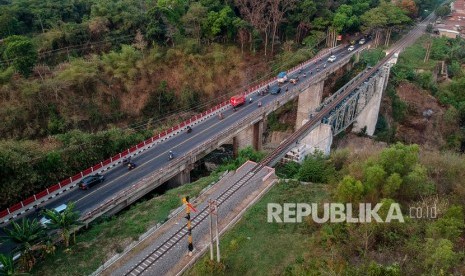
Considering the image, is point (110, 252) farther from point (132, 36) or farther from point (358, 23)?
point (358, 23)

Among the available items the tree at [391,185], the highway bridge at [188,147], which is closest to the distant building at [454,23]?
the highway bridge at [188,147]

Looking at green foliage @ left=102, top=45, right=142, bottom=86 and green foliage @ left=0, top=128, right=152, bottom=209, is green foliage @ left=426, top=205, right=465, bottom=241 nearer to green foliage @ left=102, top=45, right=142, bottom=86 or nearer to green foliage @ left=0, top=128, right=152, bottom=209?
green foliage @ left=0, top=128, right=152, bottom=209

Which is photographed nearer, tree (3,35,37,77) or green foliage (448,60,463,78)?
tree (3,35,37,77)

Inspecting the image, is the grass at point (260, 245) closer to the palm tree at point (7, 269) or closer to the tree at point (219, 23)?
the palm tree at point (7, 269)

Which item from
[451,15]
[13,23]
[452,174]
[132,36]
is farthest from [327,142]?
[451,15]

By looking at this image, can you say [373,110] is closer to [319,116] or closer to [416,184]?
[319,116]

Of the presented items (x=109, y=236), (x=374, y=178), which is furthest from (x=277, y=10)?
(x=109, y=236)

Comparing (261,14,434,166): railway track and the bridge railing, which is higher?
(261,14,434,166): railway track

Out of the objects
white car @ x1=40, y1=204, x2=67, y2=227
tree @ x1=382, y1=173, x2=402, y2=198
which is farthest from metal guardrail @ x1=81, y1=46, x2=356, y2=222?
tree @ x1=382, y1=173, x2=402, y2=198
